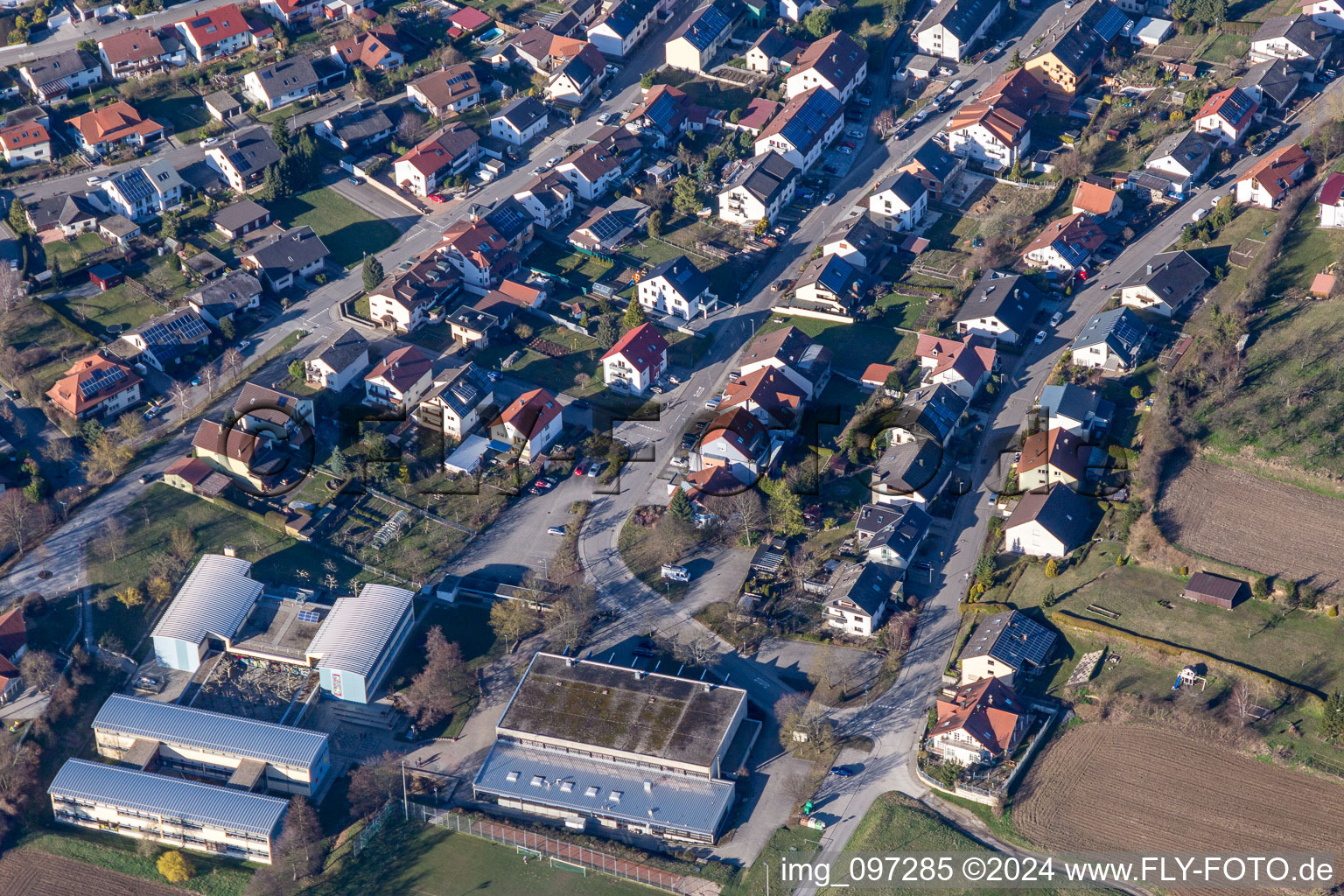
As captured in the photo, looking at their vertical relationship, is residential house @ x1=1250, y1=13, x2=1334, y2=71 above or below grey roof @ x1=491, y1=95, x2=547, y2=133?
above

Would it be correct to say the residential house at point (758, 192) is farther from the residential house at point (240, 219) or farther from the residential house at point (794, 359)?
the residential house at point (240, 219)

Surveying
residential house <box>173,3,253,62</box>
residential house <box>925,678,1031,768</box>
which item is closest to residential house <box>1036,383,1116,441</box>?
residential house <box>925,678,1031,768</box>

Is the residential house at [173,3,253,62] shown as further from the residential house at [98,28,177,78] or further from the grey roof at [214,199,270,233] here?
the grey roof at [214,199,270,233]

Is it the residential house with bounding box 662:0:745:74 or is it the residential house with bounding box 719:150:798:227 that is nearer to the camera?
the residential house with bounding box 719:150:798:227

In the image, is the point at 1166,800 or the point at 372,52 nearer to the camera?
the point at 1166,800

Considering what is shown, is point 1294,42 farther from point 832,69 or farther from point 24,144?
point 24,144

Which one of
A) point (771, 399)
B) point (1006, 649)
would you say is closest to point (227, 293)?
point (771, 399)

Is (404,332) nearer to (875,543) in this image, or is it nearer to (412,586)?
(412,586)
